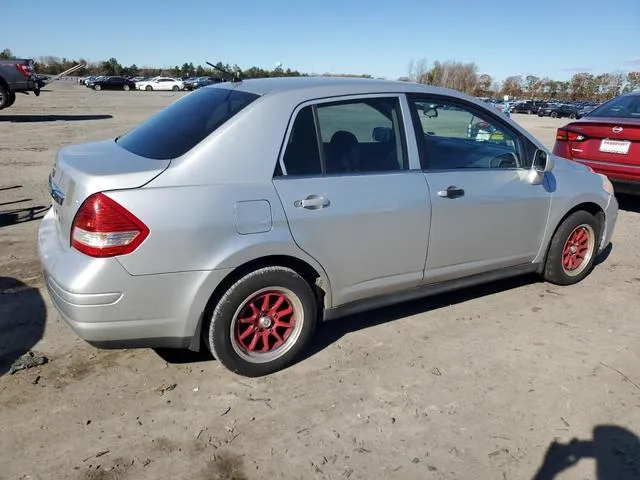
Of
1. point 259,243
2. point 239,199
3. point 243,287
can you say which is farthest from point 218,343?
point 239,199

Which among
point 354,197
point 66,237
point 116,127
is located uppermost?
point 354,197

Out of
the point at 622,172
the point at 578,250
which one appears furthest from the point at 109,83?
the point at 578,250

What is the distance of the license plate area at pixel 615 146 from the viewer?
21.7 ft

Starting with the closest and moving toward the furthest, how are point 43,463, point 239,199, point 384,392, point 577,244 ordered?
1. point 43,463
2. point 239,199
3. point 384,392
4. point 577,244

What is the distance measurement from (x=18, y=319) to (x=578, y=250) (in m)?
4.64

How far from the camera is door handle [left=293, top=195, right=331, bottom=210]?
3.12 m

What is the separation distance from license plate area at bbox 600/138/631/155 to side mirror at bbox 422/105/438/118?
13.1ft

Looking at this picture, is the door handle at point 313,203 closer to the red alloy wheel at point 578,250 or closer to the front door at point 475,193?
the front door at point 475,193

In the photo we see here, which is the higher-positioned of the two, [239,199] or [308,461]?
[239,199]

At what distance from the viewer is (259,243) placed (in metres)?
2.99

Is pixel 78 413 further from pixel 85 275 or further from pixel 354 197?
pixel 354 197

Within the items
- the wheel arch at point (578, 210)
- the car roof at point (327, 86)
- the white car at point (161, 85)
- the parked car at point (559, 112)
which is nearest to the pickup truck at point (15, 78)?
the car roof at point (327, 86)

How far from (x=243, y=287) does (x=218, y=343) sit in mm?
362

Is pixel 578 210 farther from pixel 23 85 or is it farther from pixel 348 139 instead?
pixel 23 85
